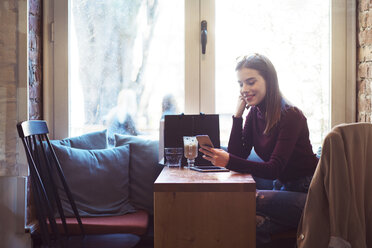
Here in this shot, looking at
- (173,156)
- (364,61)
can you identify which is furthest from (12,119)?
(364,61)

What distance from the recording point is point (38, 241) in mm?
2279

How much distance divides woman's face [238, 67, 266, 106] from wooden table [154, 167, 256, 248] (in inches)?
25.7

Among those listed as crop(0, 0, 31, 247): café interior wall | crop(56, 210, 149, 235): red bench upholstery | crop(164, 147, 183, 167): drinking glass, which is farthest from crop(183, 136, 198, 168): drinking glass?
crop(0, 0, 31, 247): café interior wall

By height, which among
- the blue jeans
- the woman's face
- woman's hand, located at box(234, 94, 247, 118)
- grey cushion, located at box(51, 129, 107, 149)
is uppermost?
the woman's face

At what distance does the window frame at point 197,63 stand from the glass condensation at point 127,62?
55 mm

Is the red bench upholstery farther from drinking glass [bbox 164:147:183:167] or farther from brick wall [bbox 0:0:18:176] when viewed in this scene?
brick wall [bbox 0:0:18:176]

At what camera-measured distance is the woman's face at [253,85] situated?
2049mm

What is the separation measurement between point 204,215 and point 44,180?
1050 mm

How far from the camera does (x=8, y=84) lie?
2.26m

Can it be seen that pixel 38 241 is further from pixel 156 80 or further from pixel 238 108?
pixel 238 108

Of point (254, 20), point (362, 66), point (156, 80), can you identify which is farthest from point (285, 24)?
point (156, 80)

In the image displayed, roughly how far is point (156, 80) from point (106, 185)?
32.2 inches

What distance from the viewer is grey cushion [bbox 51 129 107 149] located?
243 cm

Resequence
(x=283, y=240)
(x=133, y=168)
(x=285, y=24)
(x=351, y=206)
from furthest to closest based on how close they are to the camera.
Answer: (x=285, y=24) < (x=133, y=168) < (x=283, y=240) < (x=351, y=206)
